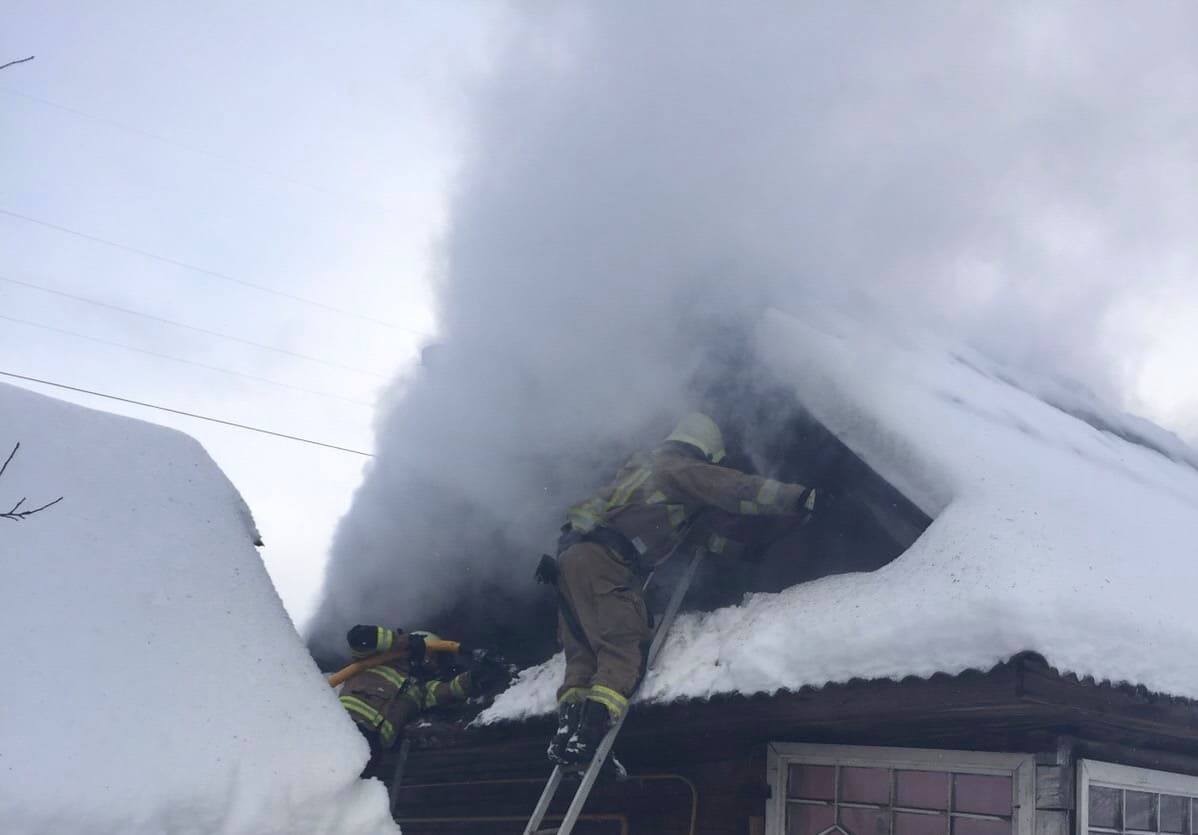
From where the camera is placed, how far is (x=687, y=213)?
20.2 feet

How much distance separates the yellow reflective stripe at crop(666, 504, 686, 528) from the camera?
453 centimetres

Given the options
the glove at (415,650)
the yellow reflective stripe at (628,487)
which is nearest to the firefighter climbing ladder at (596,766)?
the yellow reflective stripe at (628,487)

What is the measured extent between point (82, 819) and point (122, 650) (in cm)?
69

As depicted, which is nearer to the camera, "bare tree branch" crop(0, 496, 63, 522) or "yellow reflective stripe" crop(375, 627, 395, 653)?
"bare tree branch" crop(0, 496, 63, 522)

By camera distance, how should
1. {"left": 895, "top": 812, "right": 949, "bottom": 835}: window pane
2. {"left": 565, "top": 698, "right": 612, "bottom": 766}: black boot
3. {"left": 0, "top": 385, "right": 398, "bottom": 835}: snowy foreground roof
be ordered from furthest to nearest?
{"left": 565, "top": 698, "right": 612, "bottom": 766}: black boot < {"left": 895, "top": 812, "right": 949, "bottom": 835}: window pane < {"left": 0, "top": 385, "right": 398, "bottom": 835}: snowy foreground roof

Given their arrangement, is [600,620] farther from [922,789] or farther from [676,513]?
[922,789]

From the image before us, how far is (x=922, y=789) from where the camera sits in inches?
148

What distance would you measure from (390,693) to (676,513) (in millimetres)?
1914

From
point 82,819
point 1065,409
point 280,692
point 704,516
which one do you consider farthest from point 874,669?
point 1065,409

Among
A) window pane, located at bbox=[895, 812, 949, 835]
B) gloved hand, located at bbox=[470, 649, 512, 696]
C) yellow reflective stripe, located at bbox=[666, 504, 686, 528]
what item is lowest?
window pane, located at bbox=[895, 812, 949, 835]

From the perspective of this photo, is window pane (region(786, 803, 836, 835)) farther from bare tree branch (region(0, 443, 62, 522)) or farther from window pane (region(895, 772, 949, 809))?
bare tree branch (region(0, 443, 62, 522))

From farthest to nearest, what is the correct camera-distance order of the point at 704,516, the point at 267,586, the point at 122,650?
the point at 704,516, the point at 267,586, the point at 122,650

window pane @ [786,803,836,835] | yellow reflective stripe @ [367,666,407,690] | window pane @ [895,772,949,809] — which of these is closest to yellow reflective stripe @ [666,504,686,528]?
window pane @ [786,803,836,835]

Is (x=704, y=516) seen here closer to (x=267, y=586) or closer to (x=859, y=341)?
(x=859, y=341)
